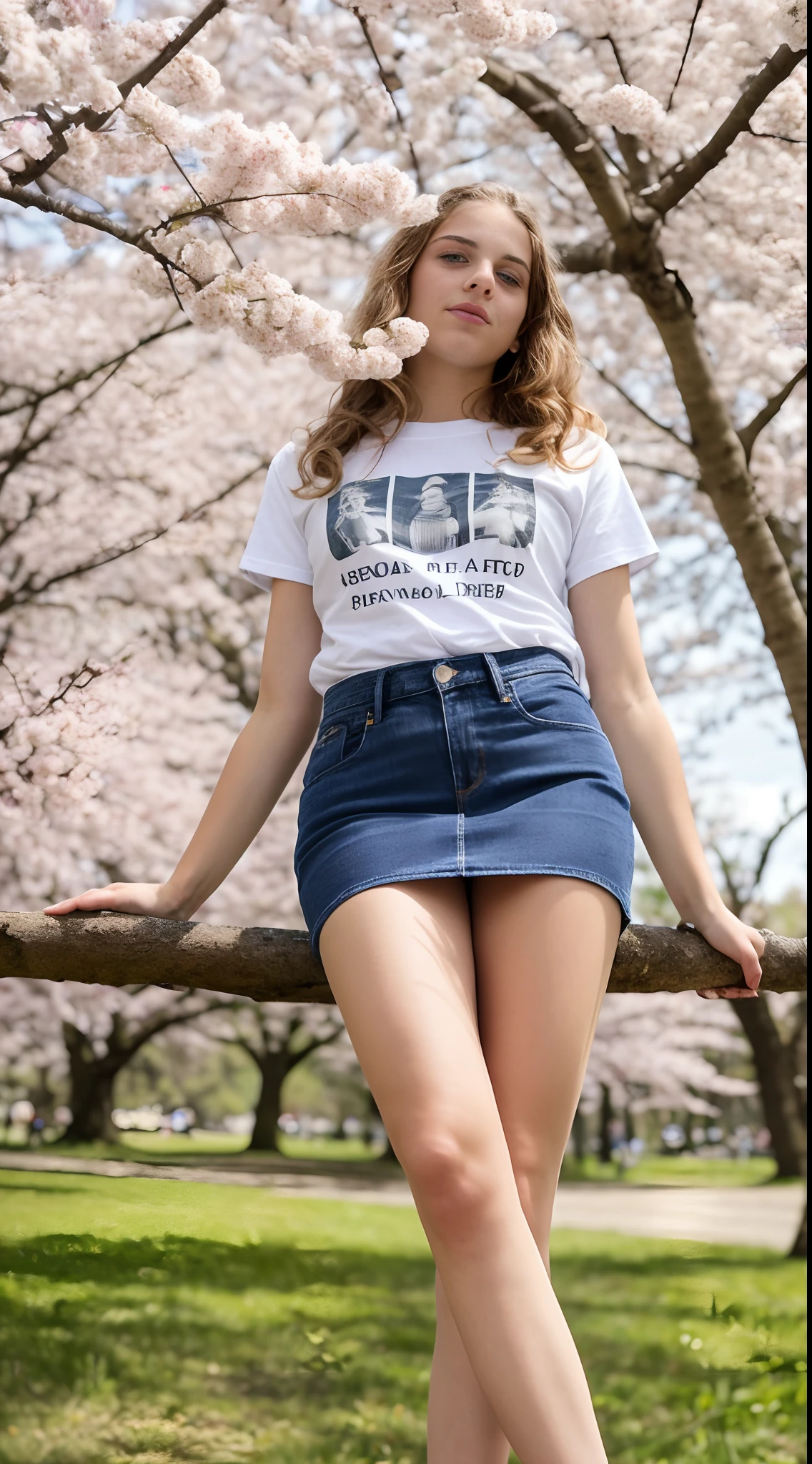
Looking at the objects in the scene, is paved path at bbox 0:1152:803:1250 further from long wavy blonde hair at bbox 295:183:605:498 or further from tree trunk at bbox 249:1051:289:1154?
long wavy blonde hair at bbox 295:183:605:498

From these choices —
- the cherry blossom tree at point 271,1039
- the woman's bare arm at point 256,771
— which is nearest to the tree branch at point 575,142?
the woman's bare arm at point 256,771

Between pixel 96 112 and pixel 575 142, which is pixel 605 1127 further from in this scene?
pixel 96 112

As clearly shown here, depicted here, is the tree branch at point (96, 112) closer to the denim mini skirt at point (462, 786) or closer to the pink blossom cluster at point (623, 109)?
the denim mini skirt at point (462, 786)

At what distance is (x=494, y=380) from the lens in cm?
232

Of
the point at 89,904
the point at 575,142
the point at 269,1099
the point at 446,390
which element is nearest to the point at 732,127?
the point at 575,142

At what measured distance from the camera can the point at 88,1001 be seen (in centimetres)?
1029

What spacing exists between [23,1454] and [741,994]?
2.91 m

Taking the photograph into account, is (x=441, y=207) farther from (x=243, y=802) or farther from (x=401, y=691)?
(x=243, y=802)

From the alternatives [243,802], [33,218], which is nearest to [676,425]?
[33,218]

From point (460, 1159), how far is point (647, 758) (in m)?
0.82

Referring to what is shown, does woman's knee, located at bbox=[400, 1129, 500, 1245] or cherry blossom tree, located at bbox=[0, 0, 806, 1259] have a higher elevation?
cherry blossom tree, located at bbox=[0, 0, 806, 1259]

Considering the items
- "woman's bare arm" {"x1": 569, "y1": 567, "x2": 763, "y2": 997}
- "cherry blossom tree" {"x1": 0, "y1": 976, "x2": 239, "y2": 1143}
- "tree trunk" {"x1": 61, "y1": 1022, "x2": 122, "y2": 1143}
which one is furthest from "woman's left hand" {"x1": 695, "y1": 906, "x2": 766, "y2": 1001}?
"tree trunk" {"x1": 61, "y1": 1022, "x2": 122, "y2": 1143}

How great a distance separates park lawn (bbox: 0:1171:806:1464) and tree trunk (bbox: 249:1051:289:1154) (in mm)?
8417

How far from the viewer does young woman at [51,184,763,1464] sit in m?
1.49
